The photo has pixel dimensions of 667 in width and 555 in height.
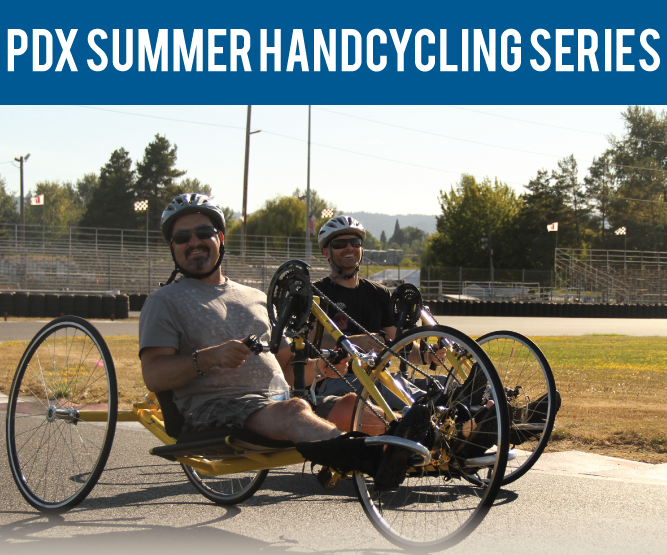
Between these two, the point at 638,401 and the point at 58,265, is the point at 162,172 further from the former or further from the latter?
the point at 638,401

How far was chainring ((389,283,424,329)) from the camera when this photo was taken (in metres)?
4.62

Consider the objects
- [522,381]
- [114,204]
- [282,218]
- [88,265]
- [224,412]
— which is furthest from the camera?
[114,204]

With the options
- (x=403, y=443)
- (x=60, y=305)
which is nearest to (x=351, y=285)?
(x=403, y=443)

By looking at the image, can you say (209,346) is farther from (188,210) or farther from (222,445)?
Result: (188,210)

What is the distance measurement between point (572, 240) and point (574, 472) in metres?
74.6

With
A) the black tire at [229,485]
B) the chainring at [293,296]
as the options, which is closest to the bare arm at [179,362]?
the chainring at [293,296]

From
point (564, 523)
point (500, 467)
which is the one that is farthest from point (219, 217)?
point (564, 523)

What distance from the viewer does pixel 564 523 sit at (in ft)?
13.4

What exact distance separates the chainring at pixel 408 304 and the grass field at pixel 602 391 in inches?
85.0

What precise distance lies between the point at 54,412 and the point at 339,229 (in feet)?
7.65

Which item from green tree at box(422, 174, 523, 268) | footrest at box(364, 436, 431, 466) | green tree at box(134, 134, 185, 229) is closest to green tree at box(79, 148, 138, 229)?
green tree at box(134, 134, 185, 229)

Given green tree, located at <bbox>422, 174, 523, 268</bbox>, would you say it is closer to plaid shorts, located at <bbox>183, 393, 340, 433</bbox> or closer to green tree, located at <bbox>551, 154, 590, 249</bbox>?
green tree, located at <bbox>551, 154, 590, 249</bbox>

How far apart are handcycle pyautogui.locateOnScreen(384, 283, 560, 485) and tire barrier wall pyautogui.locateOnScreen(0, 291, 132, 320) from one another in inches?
879

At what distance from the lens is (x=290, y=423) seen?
3.61 meters
